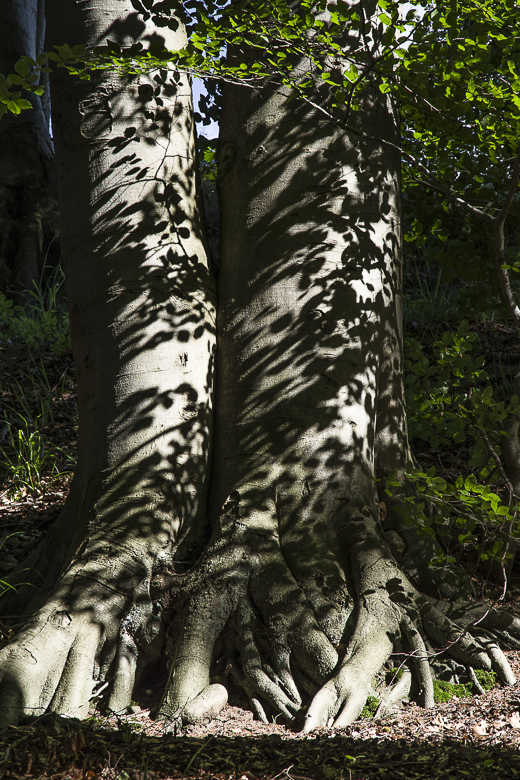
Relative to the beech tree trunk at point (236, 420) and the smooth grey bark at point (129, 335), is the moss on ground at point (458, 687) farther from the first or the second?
the smooth grey bark at point (129, 335)

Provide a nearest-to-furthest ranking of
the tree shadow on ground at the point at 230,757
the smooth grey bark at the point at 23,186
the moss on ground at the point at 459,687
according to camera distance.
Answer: the tree shadow on ground at the point at 230,757, the moss on ground at the point at 459,687, the smooth grey bark at the point at 23,186

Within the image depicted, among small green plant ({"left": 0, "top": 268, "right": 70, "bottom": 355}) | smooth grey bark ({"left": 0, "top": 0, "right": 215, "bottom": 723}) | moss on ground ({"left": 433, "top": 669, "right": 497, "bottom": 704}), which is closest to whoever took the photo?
moss on ground ({"left": 433, "top": 669, "right": 497, "bottom": 704})

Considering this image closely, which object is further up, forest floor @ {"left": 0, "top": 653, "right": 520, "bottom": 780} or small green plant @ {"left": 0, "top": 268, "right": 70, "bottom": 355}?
small green plant @ {"left": 0, "top": 268, "right": 70, "bottom": 355}

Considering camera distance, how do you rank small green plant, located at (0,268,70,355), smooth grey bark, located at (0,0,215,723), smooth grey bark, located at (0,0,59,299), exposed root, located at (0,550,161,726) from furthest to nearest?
smooth grey bark, located at (0,0,59,299) < small green plant, located at (0,268,70,355) < smooth grey bark, located at (0,0,215,723) < exposed root, located at (0,550,161,726)

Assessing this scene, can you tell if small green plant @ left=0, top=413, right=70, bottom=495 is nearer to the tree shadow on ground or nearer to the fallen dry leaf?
the tree shadow on ground

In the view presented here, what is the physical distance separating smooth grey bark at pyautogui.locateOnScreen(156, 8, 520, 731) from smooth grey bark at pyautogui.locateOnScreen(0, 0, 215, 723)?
182 millimetres

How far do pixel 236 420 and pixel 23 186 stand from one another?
6.88 metres

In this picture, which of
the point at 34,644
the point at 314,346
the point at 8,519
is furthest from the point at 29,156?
the point at 34,644

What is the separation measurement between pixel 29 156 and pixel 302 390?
23.9ft

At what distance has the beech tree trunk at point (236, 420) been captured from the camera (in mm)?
2258

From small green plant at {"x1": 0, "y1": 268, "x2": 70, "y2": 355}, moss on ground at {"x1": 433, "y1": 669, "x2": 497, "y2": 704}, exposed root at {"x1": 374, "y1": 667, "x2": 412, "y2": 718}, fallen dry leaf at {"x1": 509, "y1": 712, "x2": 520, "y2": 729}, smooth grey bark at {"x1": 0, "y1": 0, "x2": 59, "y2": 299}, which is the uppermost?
smooth grey bark at {"x1": 0, "y1": 0, "x2": 59, "y2": 299}

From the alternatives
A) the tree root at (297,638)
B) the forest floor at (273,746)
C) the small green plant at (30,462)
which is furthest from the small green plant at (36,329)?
the tree root at (297,638)

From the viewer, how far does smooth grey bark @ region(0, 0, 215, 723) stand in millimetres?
2463

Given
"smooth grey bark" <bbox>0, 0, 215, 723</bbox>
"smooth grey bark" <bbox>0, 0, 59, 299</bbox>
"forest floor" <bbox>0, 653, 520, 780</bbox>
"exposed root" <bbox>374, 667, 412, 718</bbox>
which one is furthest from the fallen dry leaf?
"smooth grey bark" <bbox>0, 0, 59, 299</bbox>
